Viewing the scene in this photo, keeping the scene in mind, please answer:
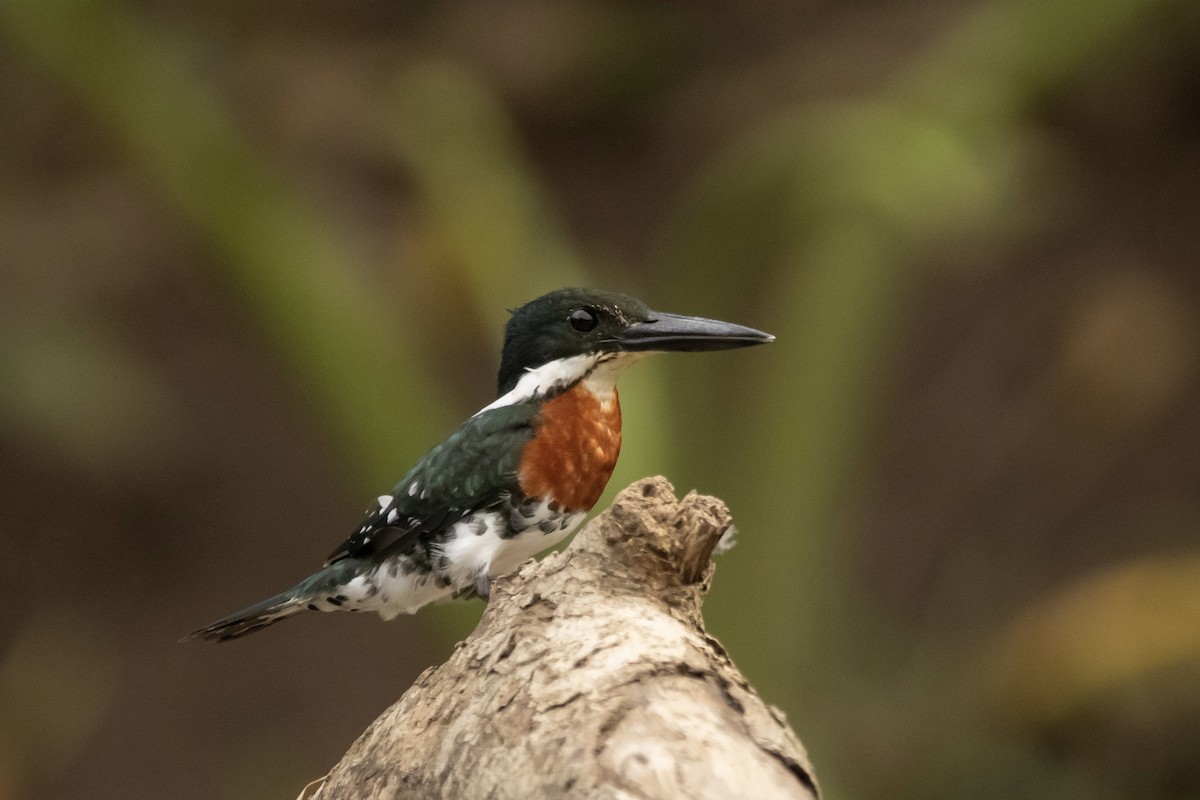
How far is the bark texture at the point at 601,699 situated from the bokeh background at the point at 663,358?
7.06 ft

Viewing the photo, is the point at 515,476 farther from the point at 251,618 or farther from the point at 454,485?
the point at 251,618

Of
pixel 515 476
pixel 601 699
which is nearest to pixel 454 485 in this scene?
pixel 515 476

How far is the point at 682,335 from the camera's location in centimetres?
227

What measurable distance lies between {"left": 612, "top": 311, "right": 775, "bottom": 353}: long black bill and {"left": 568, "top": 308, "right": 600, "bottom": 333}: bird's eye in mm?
44

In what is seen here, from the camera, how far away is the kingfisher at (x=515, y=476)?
7.50ft

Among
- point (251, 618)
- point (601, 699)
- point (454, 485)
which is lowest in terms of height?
point (601, 699)

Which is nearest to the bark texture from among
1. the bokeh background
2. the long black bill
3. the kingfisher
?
the kingfisher

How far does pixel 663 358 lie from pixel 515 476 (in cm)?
242

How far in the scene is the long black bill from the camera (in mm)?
2232

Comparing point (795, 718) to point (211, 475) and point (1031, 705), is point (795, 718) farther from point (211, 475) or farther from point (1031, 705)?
point (211, 475)

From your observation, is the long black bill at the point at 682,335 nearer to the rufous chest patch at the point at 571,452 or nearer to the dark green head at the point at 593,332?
the dark green head at the point at 593,332

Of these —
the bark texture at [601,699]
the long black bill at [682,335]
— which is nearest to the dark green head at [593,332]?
the long black bill at [682,335]

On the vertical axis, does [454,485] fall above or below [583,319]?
below

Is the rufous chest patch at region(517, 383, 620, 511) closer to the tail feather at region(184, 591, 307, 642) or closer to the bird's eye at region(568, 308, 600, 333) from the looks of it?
the bird's eye at region(568, 308, 600, 333)
